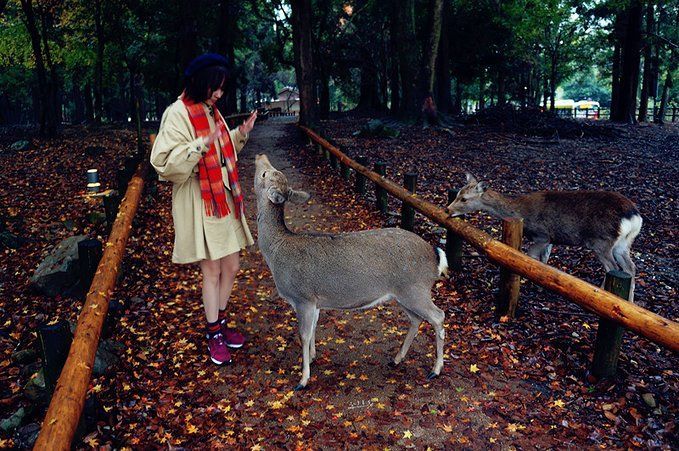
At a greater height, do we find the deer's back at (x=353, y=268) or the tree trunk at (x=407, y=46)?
the tree trunk at (x=407, y=46)

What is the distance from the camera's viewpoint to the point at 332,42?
117 ft

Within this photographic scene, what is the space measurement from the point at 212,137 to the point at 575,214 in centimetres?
444

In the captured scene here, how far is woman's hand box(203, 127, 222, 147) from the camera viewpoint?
13.8ft

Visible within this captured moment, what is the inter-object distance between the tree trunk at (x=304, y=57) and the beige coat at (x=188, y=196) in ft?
46.2

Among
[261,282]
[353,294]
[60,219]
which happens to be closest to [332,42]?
[60,219]

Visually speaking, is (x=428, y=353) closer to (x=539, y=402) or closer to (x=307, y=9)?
(x=539, y=402)

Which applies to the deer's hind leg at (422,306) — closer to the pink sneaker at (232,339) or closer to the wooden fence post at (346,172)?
the pink sneaker at (232,339)

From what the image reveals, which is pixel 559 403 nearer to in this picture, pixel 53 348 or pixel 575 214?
pixel 575 214

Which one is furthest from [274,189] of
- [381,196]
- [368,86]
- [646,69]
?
[368,86]

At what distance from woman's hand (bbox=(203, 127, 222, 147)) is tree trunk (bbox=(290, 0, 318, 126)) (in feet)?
47.3

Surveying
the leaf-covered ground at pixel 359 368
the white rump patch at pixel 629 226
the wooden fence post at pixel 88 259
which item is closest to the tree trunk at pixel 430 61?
the leaf-covered ground at pixel 359 368

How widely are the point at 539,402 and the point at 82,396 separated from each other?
3.34 metres

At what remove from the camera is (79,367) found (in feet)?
11.3

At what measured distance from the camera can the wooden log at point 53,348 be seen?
3639 millimetres
